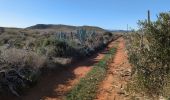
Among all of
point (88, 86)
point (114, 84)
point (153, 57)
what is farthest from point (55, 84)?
point (153, 57)

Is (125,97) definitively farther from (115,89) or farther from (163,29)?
(163,29)

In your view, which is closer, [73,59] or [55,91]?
[55,91]

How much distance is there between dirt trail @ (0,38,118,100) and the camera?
42.7ft

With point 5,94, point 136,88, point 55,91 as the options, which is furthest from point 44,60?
point 136,88

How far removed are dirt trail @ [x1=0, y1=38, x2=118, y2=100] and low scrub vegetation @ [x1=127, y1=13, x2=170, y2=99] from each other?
464 centimetres

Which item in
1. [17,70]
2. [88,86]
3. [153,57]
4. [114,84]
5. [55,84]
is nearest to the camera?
[153,57]

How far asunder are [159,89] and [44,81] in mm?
8406

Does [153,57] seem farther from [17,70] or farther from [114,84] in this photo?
[17,70]

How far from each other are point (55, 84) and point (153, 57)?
7.64m

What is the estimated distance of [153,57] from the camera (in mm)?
8656

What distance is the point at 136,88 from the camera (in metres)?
9.20

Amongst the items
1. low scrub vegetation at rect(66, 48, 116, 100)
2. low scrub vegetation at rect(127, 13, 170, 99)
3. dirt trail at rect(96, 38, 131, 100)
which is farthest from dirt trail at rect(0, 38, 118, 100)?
low scrub vegetation at rect(127, 13, 170, 99)

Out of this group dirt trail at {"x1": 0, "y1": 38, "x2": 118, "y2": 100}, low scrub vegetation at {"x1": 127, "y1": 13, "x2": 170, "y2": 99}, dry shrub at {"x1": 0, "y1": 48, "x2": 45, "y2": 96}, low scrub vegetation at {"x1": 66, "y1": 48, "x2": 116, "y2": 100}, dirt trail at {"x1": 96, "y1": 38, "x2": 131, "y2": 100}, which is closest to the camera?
low scrub vegetation at {"x1": 127, "y1": 13, "x2": 170, "y2": 99}

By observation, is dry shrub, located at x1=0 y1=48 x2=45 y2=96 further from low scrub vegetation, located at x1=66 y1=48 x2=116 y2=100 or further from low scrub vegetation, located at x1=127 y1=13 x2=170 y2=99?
low scrub vegetation, located at x1=127 y1=13 x2=170 y2=99
